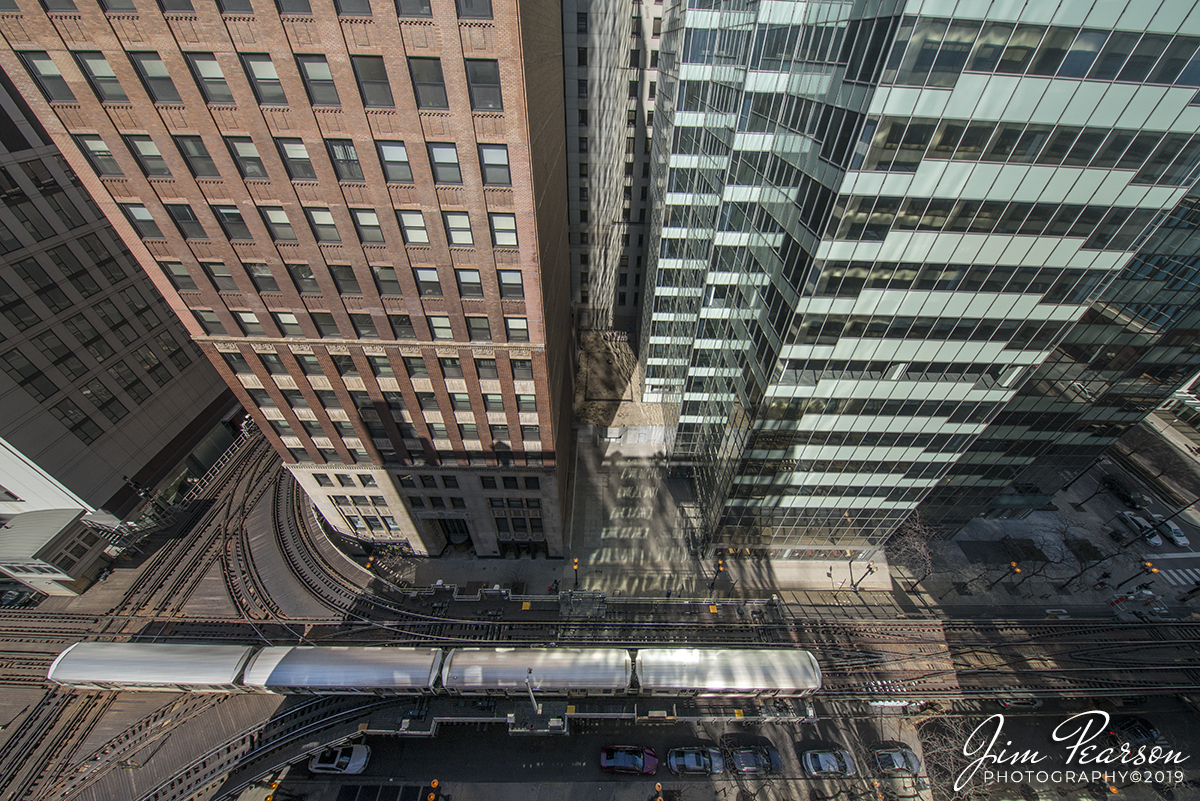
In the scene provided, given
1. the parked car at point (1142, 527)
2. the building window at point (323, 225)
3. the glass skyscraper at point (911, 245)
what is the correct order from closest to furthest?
1. the glass skyscraper at point (911, 245)
2. the building window at point (323, 225)
3. the parked car at point (1142, 527)

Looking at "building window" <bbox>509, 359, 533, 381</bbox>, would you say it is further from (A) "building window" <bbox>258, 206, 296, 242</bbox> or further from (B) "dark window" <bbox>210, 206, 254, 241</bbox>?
(B) "dark window" <bbox>210, 206, 254, 241</bbox>

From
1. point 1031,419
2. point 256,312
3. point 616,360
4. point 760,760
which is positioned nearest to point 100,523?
point 256,312

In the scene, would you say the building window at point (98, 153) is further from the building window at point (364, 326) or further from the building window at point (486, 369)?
the building window at point (486, 369)

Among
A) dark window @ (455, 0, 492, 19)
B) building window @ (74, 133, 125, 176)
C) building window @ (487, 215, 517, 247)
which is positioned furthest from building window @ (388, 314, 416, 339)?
dark window @ (455, 0, 492, 19)

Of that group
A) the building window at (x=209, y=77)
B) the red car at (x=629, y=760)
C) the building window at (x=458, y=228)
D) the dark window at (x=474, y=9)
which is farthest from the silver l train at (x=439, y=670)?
the dark window at (x=474, y=9)

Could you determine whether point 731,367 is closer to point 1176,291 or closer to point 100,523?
point 1176,291

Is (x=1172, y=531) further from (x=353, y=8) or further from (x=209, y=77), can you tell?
(x=209, y=77)
